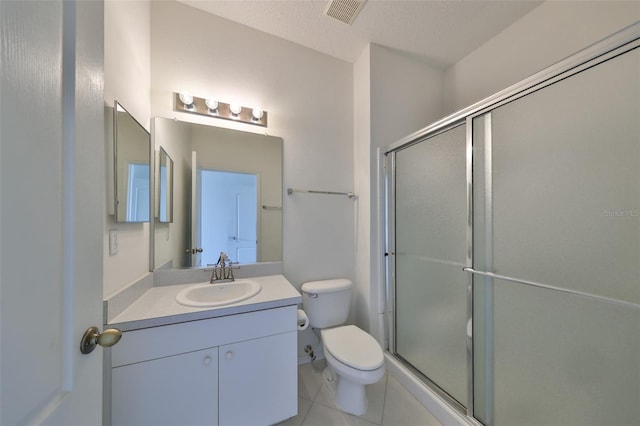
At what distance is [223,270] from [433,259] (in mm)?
1410

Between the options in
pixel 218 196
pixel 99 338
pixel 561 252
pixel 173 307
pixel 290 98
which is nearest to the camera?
pixel 99 338

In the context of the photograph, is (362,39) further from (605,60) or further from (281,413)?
(281,413)

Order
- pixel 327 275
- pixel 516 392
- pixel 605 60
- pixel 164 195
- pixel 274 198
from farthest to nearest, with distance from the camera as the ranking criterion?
pixel 327 275 → pixel 274 198 → pixel 164 195 → pixel 516 392 → pixel 605 60

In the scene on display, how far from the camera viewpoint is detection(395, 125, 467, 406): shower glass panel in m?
1.37

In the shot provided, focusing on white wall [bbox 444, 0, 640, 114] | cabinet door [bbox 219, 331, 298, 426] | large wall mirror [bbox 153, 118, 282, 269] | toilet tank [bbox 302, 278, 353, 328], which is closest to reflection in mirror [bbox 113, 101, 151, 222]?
large wall mirror [bbox 153, 118, 282, 269]

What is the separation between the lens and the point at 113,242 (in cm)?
104

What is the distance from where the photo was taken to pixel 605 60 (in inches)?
33.3

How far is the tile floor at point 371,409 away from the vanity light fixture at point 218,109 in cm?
193

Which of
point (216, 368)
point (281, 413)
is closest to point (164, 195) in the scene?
point (216, 368)

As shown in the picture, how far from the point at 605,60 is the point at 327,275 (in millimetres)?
1806

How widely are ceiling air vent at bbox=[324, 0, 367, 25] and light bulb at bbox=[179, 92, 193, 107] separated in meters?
1.09

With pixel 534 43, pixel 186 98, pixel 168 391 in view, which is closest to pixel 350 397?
pixel 168 391

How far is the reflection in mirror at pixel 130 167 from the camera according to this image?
1.08m

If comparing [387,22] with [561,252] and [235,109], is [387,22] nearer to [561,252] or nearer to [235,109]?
[235,109]
